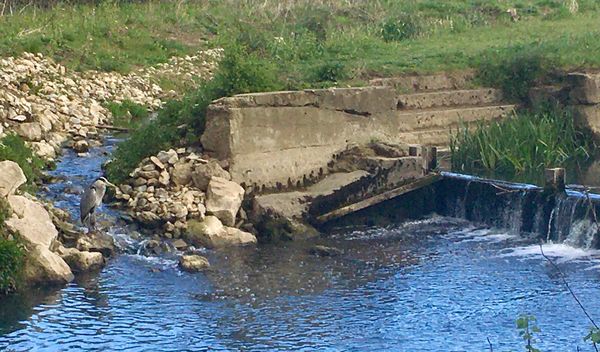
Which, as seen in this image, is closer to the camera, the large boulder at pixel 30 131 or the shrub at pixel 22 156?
the shrub at pixel 22 156

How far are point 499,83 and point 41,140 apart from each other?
8.56m

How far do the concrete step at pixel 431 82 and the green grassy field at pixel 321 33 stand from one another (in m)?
0.21

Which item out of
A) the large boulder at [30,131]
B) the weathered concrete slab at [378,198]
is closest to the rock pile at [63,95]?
the large boulder at [30,131]

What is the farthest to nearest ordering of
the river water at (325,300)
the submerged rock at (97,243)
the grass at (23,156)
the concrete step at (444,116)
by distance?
the concrete step at (444,116) → the grass at (23,156) → the submerged rock at (97,243) → the river water at (325,300)

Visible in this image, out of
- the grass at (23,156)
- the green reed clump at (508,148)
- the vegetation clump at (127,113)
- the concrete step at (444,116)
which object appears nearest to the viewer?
the grass at (23,156)

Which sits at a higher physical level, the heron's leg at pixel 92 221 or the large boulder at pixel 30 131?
the large boulder at pixel 30 131

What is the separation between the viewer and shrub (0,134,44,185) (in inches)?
585

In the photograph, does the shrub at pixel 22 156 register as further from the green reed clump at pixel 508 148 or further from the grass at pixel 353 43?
the green reed clump at pixel 508 148

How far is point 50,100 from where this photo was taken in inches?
806

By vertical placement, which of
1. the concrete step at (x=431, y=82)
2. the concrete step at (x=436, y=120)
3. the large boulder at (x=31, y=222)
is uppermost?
the concrete step at (x=431, y=82)

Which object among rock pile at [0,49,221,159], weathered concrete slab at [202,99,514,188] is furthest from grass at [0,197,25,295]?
rock pile at [0,49,221,159]

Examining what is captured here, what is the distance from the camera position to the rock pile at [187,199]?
1433 centimetres

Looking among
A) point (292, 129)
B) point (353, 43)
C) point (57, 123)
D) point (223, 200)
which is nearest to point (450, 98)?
point (353, 43)

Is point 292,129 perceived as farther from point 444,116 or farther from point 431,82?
point 431,82
